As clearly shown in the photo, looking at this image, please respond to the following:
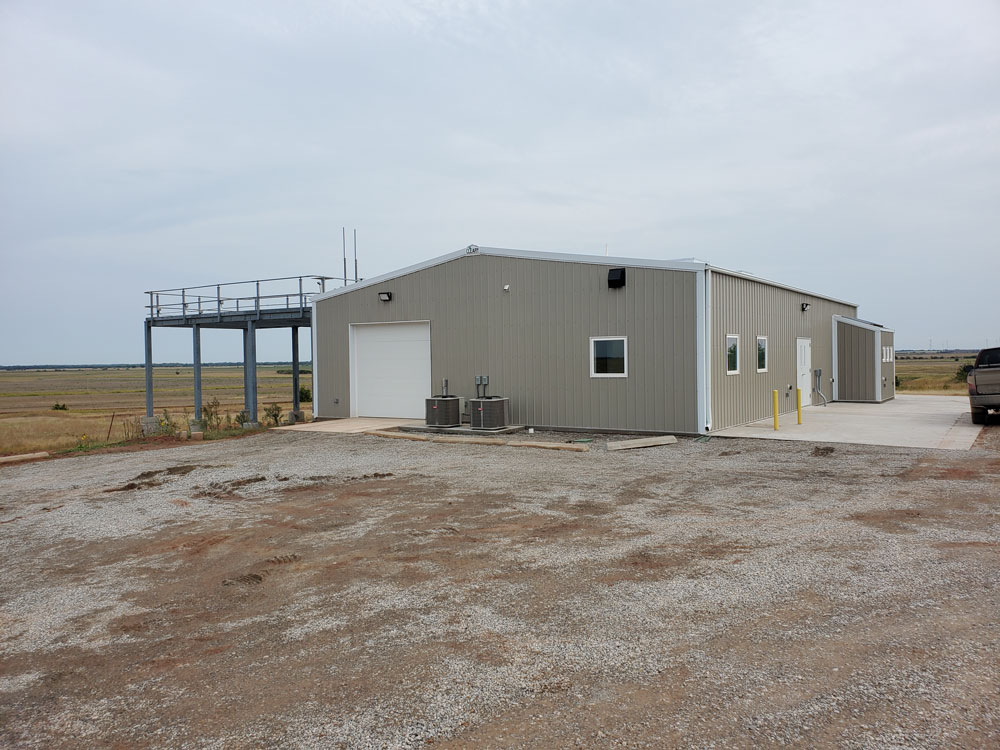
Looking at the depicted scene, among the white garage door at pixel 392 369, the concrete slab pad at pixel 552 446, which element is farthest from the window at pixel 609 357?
the white garage door at pixel 392 369

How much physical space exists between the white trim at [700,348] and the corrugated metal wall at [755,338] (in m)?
0.32

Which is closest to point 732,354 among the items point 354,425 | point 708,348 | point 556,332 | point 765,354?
point 708,348

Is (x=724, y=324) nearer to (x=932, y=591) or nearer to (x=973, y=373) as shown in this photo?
(x=973, y=373)

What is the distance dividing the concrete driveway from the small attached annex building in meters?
0.86

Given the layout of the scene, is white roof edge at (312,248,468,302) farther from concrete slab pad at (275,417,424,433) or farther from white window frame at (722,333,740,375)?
white window frame at (722,333,740,375)

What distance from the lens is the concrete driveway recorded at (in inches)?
493

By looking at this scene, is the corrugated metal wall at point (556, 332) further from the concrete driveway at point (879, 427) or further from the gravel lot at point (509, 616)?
the gravel lot at point (509, 616)

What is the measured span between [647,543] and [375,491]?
4010 millimetres

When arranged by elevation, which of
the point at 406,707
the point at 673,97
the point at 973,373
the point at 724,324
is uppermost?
the point at 673,97

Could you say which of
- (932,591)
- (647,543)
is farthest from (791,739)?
(647,543)

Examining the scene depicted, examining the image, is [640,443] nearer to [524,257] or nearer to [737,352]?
[737,352]

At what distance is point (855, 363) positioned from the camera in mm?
22156

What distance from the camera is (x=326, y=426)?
16.3 metres

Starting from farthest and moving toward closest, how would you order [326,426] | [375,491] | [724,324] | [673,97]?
[673,97] < [326,426] < [724,324] < [375,491]
